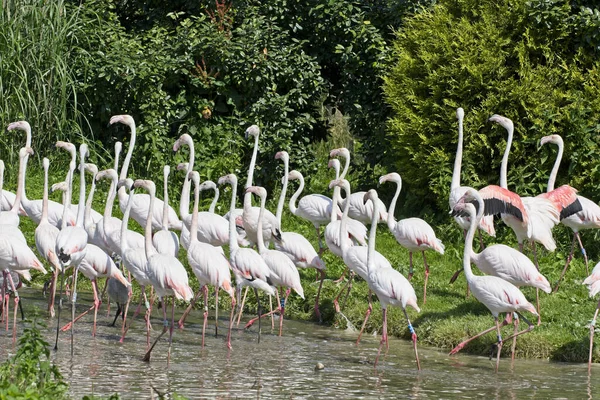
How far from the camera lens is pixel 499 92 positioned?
526 inches

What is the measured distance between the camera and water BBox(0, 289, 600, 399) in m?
7.60

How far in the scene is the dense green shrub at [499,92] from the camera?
13062 mm

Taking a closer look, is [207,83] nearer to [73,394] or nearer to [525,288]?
[525,288]

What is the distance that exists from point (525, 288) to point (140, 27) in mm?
9073

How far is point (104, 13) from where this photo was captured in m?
16.6

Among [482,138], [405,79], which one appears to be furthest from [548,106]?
[405,79]

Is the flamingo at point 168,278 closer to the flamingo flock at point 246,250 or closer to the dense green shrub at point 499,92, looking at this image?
the flamingo flock at point 246,250

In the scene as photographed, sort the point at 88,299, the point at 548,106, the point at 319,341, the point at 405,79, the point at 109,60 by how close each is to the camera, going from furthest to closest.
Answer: the point at 109,60, the point at 405,79, the point at 548,106, the point at 88,299, the point at 319,341

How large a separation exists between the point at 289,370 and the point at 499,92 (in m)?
6.32

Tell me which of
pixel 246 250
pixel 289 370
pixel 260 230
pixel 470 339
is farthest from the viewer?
pixel 260 230

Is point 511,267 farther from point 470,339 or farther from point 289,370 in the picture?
point 289,370

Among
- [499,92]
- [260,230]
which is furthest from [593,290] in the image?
[499,92]

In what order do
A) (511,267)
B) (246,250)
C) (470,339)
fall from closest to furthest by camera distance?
(470,339) < (511,267) < (246,250)

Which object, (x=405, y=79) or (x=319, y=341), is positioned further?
(x=405, y=79)
